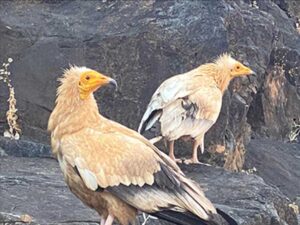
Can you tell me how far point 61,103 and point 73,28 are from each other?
4.88 meters

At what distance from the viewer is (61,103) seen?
7.46 meters

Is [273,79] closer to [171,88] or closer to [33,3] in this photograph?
[33,3]

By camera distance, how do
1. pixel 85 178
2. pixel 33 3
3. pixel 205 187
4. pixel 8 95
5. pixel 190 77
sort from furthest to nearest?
pixel 33 3, pixel 8 95, pixel 190 77, pixel 205 187, pixel 85 178

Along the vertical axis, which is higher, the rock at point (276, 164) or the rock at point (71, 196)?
the rock at point (71, 196)

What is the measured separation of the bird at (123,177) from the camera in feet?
23.2

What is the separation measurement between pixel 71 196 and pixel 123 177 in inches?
73.1

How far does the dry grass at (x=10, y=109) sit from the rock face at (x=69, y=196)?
0.73 meters

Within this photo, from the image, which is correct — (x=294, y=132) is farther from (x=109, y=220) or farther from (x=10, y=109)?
(x=109, y=220)

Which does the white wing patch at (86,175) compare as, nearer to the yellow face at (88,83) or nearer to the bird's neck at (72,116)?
the bird's neck at (72,116)

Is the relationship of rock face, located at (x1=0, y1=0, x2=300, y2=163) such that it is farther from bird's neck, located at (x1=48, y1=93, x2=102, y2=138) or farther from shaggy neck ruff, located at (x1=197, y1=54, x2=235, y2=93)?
bird's neck, located at (x1=48, y1=93, x2=102, y2=138)

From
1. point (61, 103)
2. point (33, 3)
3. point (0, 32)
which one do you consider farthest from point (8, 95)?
point (61, 103)

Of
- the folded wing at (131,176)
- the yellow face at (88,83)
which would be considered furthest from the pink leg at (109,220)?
the yellow face at (88,83)

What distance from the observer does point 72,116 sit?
7332 mm

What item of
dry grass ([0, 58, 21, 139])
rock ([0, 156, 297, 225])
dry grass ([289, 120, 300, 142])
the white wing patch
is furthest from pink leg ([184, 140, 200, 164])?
dry grass ([289, 120, 300, 142])
